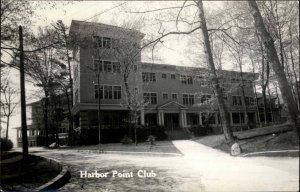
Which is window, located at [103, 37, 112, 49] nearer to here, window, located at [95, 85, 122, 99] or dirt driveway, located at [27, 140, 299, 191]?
window, located at [95, 85, 122, 99]

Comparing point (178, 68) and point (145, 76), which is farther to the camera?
point (145, 76)

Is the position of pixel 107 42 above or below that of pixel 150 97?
above

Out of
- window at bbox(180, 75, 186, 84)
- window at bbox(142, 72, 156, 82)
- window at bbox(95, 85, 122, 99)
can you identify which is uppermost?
window at bbox(180, 75, 186, 84)

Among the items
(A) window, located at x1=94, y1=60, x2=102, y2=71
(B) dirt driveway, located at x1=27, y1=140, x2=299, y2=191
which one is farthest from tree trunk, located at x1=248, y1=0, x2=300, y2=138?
(A) window, located at x1=94, y1=60, x2=102, y2=71

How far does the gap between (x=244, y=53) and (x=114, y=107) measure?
275 cm

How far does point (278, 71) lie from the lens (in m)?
3.61

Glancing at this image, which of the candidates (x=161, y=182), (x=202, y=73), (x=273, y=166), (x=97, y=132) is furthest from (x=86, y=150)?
(x=273, y=166)

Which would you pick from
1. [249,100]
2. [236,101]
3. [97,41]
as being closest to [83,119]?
[97,41]

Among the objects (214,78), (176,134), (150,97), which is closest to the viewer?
(214,78)

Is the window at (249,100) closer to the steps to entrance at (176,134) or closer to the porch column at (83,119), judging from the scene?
the porch column at (83,119)

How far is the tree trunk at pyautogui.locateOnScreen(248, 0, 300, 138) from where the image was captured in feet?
10.8

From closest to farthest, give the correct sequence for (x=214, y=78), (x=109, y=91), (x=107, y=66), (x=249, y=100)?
(x=214, y=78)
(x=107, y=66)
(x=109, y=91)
(x=249, y=100)

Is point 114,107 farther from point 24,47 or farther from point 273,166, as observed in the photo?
point 273,166

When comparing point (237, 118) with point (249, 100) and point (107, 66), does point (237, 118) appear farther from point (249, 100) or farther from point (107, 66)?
point (107, 66)
